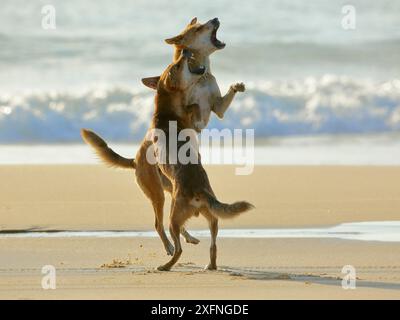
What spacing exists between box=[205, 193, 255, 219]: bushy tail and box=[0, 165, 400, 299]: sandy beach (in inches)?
25.8

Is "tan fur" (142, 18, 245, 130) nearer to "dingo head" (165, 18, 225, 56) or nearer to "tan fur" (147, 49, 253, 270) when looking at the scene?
"dingo head" (165, 18, 225, 56)

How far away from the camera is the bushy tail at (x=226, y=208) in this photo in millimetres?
10805

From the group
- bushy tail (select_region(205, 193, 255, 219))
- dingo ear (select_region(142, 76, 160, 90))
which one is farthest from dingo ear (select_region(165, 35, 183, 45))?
bushy tail (select_region(205, 193, 255, 219))

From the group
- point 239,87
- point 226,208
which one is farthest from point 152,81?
point 226,208

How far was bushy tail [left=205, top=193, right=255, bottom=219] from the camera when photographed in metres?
10.8

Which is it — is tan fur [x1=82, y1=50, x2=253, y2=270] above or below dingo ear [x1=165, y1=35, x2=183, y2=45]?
below

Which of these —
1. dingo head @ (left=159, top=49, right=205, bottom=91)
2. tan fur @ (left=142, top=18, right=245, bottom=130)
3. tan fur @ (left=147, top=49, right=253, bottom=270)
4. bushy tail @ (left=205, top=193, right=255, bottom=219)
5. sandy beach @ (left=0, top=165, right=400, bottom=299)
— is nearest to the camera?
sandy beach @ (left=0, top=165, right=400, bottom=299)

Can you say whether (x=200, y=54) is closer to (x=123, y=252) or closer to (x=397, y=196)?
(x=123, y=252)

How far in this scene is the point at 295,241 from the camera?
1409cm

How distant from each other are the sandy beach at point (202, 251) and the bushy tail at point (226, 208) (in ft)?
2.15

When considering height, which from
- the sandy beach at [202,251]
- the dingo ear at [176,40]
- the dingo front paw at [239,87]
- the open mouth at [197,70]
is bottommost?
the sandy beach at [202,251]

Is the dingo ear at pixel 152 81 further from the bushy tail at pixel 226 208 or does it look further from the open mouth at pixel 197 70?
the bushy tail at pixel 226 208

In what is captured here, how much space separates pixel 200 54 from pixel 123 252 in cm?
262

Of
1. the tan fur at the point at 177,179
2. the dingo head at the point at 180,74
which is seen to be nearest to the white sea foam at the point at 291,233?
the tan fur at the point at 177,179
